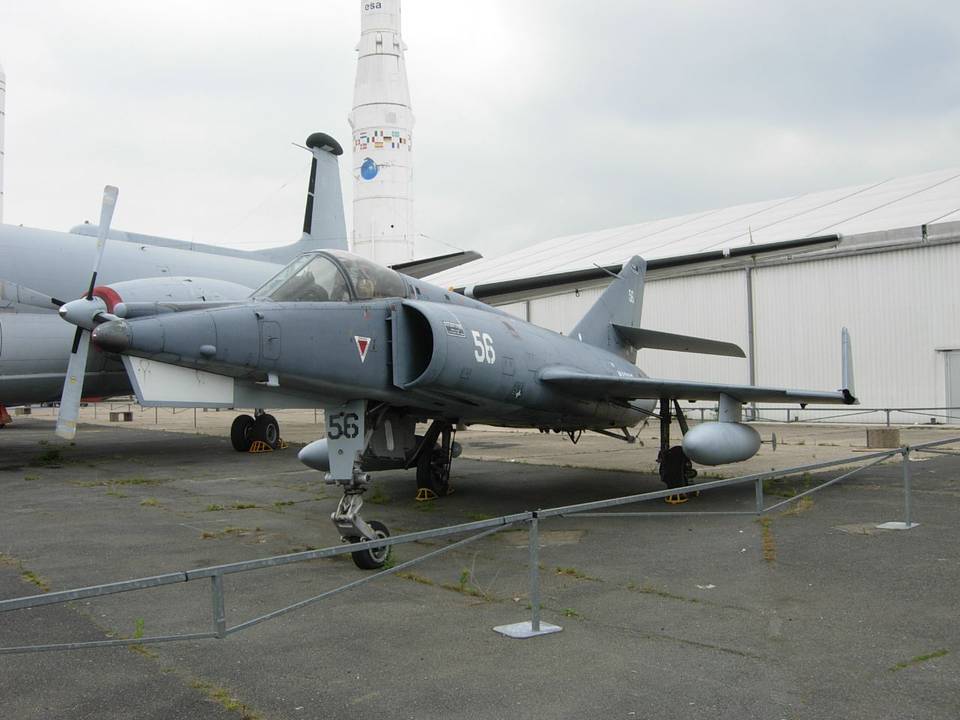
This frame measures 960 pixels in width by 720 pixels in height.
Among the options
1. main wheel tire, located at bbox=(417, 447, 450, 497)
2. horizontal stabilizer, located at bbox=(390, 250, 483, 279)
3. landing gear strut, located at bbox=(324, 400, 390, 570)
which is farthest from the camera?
horizontal stabilizer, located at bbox=(390, 250, 483, 279)

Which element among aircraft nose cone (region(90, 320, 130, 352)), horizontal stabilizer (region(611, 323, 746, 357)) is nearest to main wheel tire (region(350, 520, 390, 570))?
aircraft nose cone (region(90, 320, 130, 352))

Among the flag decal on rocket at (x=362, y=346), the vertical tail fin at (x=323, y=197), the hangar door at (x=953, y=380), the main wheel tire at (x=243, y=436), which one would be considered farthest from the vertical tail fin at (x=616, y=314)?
the hangar door at (x=953, y=380)

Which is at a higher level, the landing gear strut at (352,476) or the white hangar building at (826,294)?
the white hangar building at (826,294)

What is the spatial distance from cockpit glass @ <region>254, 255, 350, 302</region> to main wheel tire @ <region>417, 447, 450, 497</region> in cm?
450

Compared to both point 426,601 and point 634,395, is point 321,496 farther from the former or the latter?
point 426,601

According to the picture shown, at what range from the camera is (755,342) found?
27.7 metres

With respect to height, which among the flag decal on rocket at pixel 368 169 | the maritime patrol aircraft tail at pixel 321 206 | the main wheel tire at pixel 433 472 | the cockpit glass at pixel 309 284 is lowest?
the main wheel tire at pixel 433 472

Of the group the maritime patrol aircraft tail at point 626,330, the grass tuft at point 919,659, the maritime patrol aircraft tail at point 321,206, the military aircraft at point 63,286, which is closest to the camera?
the grass tuft at point 919,659

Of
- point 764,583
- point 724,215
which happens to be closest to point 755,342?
point 724,215

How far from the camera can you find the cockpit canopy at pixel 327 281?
24.7 feet

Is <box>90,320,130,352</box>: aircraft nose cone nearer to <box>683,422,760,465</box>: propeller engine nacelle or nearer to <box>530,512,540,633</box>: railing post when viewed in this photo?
<box>530,512,540,633</box>: railing post

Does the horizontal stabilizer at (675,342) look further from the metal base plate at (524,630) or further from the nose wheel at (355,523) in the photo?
the metal base plate at (524,630)

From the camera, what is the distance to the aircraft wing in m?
9.85

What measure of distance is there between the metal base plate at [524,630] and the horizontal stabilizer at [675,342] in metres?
7.33
